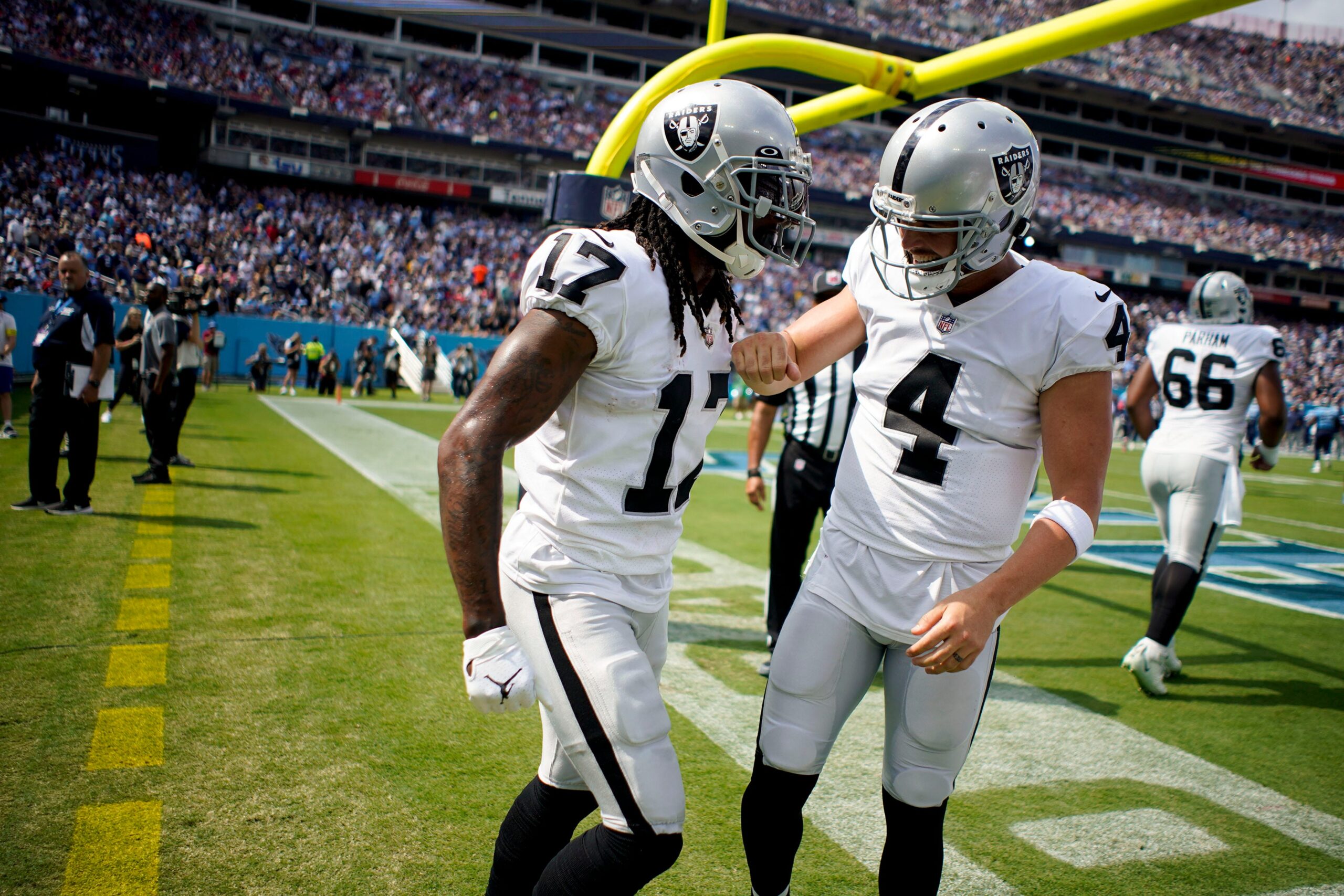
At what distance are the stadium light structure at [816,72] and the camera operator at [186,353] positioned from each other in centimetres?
576

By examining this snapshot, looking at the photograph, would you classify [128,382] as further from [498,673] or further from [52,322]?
[498,673]

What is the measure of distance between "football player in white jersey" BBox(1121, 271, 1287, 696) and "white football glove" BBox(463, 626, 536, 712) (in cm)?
374

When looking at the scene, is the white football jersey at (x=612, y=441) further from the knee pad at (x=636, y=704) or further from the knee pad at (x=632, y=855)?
the knee pad at (x=632, y=855)

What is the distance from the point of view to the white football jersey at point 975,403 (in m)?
1.97

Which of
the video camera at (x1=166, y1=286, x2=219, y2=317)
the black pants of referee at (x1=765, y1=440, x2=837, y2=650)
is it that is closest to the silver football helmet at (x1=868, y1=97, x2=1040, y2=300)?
the black pants of referee at (x1=765, y1=440, x2=837, y2=650)

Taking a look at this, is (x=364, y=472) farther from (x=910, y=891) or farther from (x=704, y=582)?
(x=910, y=891)

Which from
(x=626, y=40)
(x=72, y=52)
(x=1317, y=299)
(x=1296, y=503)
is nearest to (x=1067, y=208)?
(x=1317, y=299)

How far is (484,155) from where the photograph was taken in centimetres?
3356

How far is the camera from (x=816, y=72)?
4.12 metres

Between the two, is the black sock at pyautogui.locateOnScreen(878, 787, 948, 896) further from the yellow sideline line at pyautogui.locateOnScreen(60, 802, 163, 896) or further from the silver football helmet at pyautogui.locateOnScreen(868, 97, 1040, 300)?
the yellow sideline line at pyautogui.locateOnScreen(60, 802, 163, 896)

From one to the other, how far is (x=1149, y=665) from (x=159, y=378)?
7.74m

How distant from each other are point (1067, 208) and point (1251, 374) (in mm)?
40871

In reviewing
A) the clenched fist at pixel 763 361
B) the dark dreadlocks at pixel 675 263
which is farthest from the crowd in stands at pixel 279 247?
the clenched fist at pixel 763 361

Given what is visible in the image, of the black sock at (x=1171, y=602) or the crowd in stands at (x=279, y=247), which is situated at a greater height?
the crowd in stands at (x=279, y=247)
